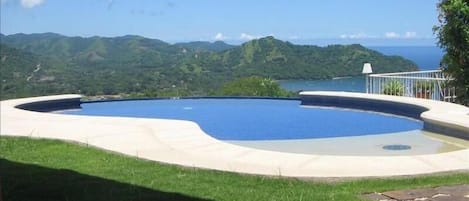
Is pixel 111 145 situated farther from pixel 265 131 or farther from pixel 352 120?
pixel 352 120

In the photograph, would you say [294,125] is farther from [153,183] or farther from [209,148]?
[153,183]

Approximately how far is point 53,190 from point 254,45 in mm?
34856

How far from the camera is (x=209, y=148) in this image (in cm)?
673

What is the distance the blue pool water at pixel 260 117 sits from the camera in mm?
10234

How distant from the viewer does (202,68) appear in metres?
35.7

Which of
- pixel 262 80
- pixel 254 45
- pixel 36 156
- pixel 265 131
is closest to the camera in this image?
pixel 36 156

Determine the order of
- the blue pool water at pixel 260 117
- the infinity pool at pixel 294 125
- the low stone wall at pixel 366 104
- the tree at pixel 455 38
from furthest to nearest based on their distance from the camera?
the low stone wall at pixel 366 104, the blue pool water at pixel 260 117, the tree at pixel 455 38, the infinity pool at pixel 294 125

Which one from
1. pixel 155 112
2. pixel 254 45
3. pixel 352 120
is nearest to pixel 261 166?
pixel 352 120

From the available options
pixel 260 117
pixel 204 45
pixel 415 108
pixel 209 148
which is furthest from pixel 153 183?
pixel 204 45

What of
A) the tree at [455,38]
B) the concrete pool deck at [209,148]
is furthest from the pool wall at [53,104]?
the tree at [455,38]

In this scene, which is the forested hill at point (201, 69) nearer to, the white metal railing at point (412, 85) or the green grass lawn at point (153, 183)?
the white metal railing at point (412, 85)

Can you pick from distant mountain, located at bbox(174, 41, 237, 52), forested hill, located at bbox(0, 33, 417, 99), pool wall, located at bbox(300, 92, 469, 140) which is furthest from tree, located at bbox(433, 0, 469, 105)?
distant mountain, located at bbox(174, 41, 237, 52)

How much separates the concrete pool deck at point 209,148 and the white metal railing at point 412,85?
5.05 ft

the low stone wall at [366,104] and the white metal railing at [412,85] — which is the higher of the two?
the white metal railing at [412,85]
